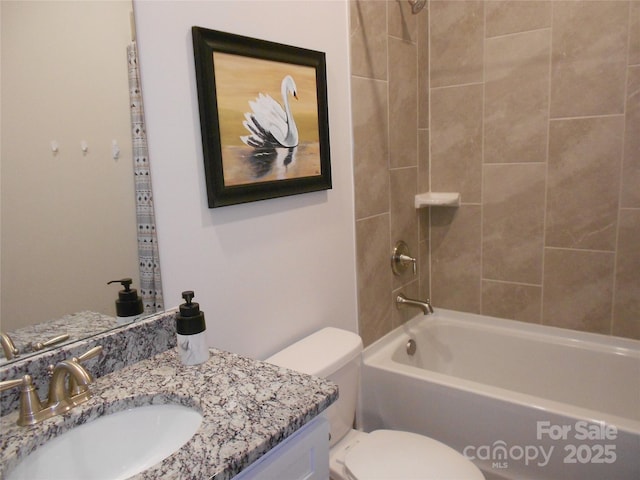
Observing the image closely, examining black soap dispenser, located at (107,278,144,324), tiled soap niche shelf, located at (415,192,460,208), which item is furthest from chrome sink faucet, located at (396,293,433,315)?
black soap dispenser, located at (107,278,144,324)

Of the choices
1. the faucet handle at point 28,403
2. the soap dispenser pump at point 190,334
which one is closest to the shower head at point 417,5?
the soap dispenser pump at point 190,334

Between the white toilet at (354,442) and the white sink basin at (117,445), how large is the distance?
0.53 metres

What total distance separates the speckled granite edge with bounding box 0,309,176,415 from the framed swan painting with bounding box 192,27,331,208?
1.20 feet

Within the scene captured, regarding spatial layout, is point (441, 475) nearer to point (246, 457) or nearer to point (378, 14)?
point (246, 457)

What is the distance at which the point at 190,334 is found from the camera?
113cm

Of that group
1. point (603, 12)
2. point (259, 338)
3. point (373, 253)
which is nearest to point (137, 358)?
point (259, 338)

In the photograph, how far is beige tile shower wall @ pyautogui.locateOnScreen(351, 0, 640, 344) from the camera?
1.96m

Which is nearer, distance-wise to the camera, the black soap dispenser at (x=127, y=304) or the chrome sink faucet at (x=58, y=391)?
the chrome sink faucet at (x=58, y=391)

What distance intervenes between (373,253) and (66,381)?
133cm

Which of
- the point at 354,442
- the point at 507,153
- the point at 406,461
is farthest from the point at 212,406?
the point at 507,153

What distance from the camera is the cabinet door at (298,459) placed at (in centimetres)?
88

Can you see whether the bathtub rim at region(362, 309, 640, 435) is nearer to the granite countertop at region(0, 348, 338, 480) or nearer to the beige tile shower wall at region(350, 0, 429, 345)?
the beige tile shower wall at region(350, 0, 429, 345)

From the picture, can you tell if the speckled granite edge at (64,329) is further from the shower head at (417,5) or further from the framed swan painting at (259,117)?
the shower head at (417,5)

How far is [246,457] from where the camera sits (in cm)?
81
